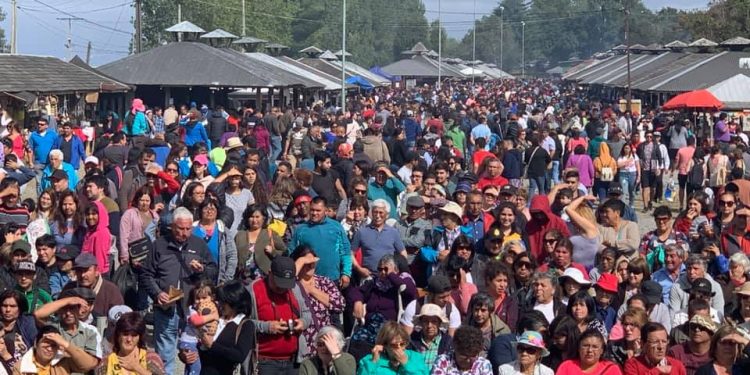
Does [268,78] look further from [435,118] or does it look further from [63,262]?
[63,262]

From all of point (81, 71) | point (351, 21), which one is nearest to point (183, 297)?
point (81, 71)

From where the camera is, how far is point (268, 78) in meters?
40.6

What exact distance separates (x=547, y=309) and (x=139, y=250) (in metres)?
3.37

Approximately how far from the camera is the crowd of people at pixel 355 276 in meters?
8.30

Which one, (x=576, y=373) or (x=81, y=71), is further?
(x=81, y=71)

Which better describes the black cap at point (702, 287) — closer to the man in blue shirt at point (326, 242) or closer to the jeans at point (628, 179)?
the man in blue shirt at point (326, 242)

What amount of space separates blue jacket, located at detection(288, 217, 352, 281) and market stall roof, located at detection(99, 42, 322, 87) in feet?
92.8

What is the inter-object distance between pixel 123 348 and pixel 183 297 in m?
2.40

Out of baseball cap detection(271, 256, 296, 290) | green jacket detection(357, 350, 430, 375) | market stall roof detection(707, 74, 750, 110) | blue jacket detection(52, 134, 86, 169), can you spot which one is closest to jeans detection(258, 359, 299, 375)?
baseball cap detection(271, 256, 296, 290)

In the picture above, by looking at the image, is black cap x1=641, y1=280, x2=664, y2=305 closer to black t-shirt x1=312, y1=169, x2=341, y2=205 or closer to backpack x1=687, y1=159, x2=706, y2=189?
black t-shirt x1=312, y1=169, x2=341, y2=205

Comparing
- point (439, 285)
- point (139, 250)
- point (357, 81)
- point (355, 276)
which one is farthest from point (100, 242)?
point (357, 81)

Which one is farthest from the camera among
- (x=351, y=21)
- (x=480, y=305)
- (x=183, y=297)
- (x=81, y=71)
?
(x=351, y=21)

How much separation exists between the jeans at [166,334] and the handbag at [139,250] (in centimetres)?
65

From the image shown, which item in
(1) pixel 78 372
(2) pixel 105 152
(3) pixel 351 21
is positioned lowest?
(1) pixel 78 372
